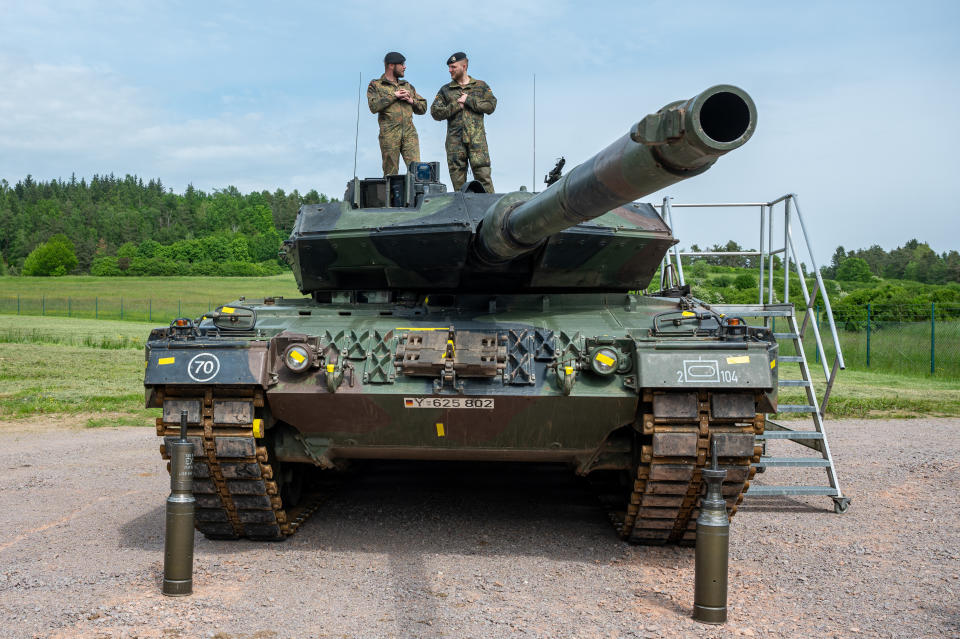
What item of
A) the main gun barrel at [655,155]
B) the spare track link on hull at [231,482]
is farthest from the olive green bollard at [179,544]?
the main gun barrel at [655,155]

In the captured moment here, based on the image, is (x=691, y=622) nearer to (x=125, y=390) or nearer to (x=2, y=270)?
(x=125, y=390)

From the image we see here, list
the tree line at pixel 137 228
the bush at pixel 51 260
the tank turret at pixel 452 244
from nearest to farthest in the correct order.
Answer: the tank turret at pixel 452 244 → the tree line at pixel 137 228 → the bush at pixel 51 260

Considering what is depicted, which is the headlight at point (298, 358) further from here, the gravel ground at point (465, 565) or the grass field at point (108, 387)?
the grass field at point (108, 387)

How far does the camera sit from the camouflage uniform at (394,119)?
11188 mm

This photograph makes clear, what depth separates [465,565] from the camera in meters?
7.00

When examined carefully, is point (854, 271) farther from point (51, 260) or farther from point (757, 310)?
point (51, 260)

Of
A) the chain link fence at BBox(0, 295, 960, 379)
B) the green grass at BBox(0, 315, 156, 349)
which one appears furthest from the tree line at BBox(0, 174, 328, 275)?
the chain link fence at BBox(0, 295, 960, 379)

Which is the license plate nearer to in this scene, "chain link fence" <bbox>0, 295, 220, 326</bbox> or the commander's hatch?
the commander's hatch

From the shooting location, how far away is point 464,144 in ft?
36.6

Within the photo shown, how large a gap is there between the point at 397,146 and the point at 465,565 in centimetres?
600

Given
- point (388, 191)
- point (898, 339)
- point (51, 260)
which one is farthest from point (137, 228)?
point (388, 191)

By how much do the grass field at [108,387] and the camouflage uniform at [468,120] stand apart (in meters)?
7.80

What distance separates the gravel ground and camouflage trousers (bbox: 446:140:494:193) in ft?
11.9

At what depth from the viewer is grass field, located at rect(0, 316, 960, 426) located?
16.3m
